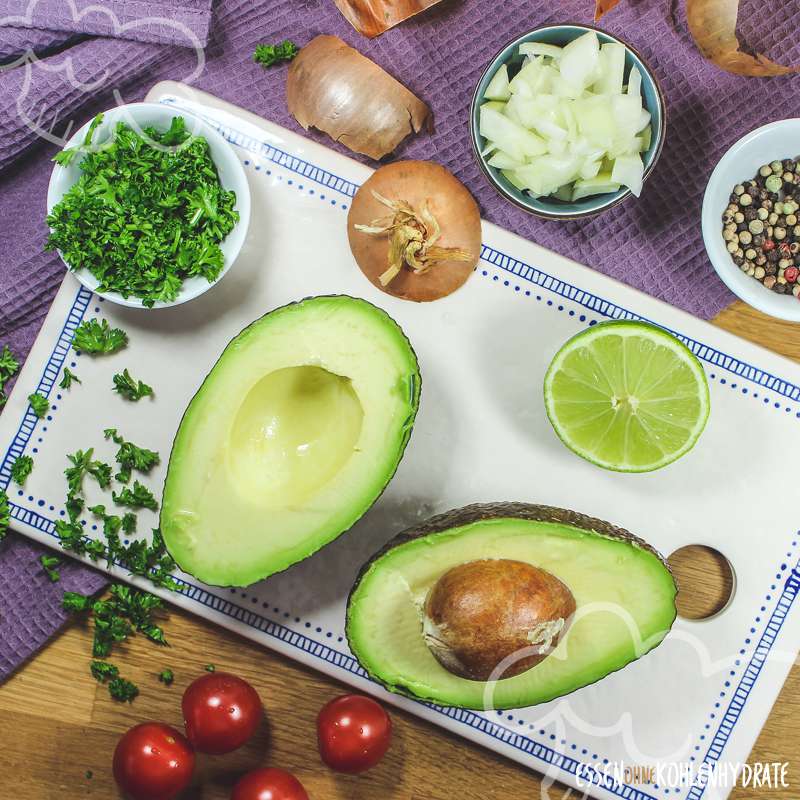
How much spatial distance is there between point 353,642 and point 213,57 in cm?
91

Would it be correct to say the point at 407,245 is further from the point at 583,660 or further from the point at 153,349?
the point at 583,660

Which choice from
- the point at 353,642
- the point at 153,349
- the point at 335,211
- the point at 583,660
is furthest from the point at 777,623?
the point at 153,349

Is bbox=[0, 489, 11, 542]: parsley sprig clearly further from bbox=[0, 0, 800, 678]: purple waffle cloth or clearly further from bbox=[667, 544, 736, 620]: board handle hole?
bbox=[667, 544, 736, 620]: board handle hole

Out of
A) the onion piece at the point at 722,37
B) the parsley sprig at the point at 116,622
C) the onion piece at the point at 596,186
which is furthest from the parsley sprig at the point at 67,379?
the onion piece at the point at 722,37

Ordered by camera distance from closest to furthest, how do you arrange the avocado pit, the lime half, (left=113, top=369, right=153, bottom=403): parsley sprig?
the avocado pit
the lime half
(left=113, top=369, right=153, bottom=403): parsley sprig

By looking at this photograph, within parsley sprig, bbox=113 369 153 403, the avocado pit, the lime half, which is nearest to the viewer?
the avocado pit

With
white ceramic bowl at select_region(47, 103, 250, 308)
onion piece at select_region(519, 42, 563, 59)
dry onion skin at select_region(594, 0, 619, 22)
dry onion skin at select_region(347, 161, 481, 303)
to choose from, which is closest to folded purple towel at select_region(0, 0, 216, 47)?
white ceramic bowl at select_region(47, 103, 250, 308)

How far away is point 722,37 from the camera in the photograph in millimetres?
1367

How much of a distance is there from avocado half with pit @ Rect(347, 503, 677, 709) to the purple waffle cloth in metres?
0.47

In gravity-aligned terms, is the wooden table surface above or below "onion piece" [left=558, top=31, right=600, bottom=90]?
below

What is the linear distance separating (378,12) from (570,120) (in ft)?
1.11

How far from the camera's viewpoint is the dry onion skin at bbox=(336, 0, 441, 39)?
1.36 metres

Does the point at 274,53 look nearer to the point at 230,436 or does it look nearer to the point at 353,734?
the point at 230,436

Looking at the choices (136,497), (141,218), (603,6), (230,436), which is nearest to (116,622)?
(136,497)
